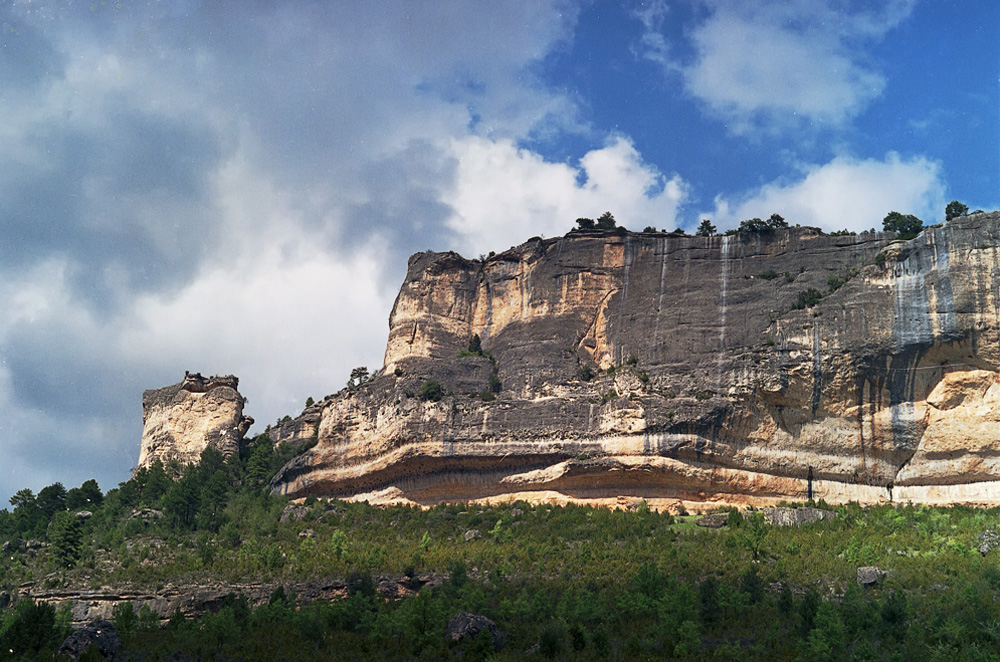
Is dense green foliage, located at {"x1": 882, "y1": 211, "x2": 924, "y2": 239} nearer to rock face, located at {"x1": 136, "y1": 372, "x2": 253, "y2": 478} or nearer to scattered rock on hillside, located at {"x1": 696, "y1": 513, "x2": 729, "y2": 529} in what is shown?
scattered rock on hillside, located at {"x1": 696, "y1": 513, "x2": 729, "y2": 529}

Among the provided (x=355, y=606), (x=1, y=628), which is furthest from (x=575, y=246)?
(x=1, y=628)

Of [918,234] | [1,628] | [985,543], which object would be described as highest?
[918,234]

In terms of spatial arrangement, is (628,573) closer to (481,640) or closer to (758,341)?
(481,640)

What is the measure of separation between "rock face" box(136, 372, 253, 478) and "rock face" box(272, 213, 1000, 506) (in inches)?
408

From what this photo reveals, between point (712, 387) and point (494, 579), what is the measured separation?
66.7ft

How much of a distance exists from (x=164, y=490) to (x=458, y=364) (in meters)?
19.8

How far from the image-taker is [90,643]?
43.2m

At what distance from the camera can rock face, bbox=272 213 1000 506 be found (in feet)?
211

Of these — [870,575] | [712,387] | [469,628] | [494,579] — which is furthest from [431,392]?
[870,575]

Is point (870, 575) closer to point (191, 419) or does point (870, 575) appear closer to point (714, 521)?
point (714, 521)

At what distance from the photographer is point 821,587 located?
5012cm

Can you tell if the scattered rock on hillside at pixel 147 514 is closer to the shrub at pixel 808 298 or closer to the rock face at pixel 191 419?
the rock face at pixel 191 419

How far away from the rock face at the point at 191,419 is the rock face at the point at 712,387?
10364 mm

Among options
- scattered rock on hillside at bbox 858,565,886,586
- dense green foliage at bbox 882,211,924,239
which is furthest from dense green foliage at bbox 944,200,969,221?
scattered rock on hillside at bbox 858,565,886,586
